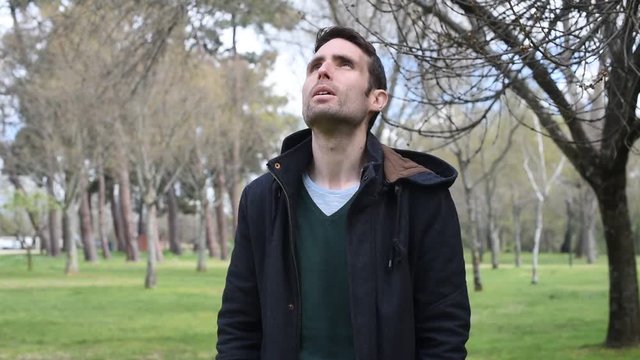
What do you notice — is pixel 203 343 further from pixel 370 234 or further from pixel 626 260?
pixel 370 234

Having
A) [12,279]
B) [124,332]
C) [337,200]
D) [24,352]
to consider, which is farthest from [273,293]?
[12,279]

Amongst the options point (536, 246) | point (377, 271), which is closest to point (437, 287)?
point (377, 271)

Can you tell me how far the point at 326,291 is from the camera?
7.52ft

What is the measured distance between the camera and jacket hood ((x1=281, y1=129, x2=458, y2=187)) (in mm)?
2299

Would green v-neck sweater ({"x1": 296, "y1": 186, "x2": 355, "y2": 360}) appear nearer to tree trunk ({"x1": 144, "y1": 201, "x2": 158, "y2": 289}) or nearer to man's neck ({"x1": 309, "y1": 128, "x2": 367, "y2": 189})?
man's neck ({"x1": 309, "y1": 128, "x2": 367, "y2": 189})

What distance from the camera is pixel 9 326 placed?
14234 mm

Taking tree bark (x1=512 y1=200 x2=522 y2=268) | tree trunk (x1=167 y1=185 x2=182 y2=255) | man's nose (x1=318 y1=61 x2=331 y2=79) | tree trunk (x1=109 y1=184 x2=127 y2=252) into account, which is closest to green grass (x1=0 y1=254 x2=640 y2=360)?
man's nose (x1=318 y1=61 x2=331 y2=79)

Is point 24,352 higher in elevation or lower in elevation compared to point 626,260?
lower

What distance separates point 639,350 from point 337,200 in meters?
9.12

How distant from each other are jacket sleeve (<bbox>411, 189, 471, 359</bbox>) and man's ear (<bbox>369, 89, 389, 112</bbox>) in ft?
1.12

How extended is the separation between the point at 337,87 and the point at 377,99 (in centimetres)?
18

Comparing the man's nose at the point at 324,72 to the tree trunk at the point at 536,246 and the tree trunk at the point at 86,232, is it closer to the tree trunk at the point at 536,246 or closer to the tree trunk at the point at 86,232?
the tree trunk at the point at 536,246

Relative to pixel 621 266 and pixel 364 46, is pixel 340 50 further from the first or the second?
pixel 621 266

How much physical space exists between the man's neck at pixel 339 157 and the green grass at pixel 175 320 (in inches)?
336
